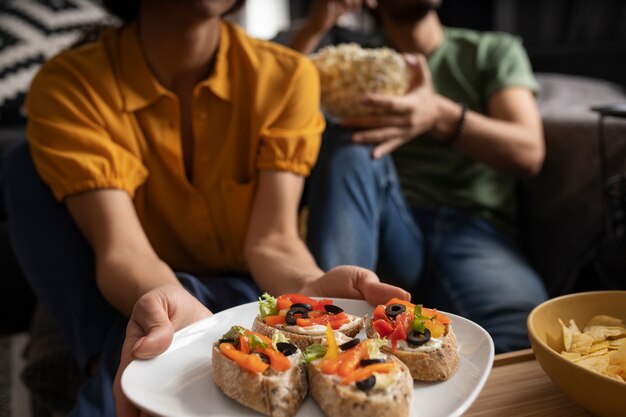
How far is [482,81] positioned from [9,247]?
1.39 metres

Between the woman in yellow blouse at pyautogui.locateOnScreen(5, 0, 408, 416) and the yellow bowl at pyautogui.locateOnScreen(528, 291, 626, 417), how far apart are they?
0.34m

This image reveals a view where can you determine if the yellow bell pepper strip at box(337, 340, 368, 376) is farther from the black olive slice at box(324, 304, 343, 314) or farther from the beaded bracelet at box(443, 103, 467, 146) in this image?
the beaded bracelet at box(443, 103, 467, 146)

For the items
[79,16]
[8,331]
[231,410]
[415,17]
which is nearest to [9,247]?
[8,331]

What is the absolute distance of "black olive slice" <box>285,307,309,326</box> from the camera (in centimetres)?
74

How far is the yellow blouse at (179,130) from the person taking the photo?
1.13m

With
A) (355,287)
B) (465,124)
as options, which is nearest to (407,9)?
(465,124)

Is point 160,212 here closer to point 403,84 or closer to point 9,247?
point 403,84

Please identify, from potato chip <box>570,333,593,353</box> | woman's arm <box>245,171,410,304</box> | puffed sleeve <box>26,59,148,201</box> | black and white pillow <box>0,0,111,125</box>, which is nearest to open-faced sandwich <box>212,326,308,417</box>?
woman's arm <box>245,171,410,304</box>

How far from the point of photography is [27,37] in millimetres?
2141

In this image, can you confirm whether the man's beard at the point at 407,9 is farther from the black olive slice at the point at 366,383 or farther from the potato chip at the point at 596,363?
the black olive slice at the point at 366,383

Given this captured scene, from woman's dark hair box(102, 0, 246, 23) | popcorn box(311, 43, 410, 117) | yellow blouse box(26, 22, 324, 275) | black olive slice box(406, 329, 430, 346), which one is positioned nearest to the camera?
black olive slice box(406, 329, 430, 346)

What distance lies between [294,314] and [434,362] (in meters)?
0.17

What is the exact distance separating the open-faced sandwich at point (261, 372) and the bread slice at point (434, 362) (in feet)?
0.36

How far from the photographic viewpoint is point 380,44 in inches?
70.7
